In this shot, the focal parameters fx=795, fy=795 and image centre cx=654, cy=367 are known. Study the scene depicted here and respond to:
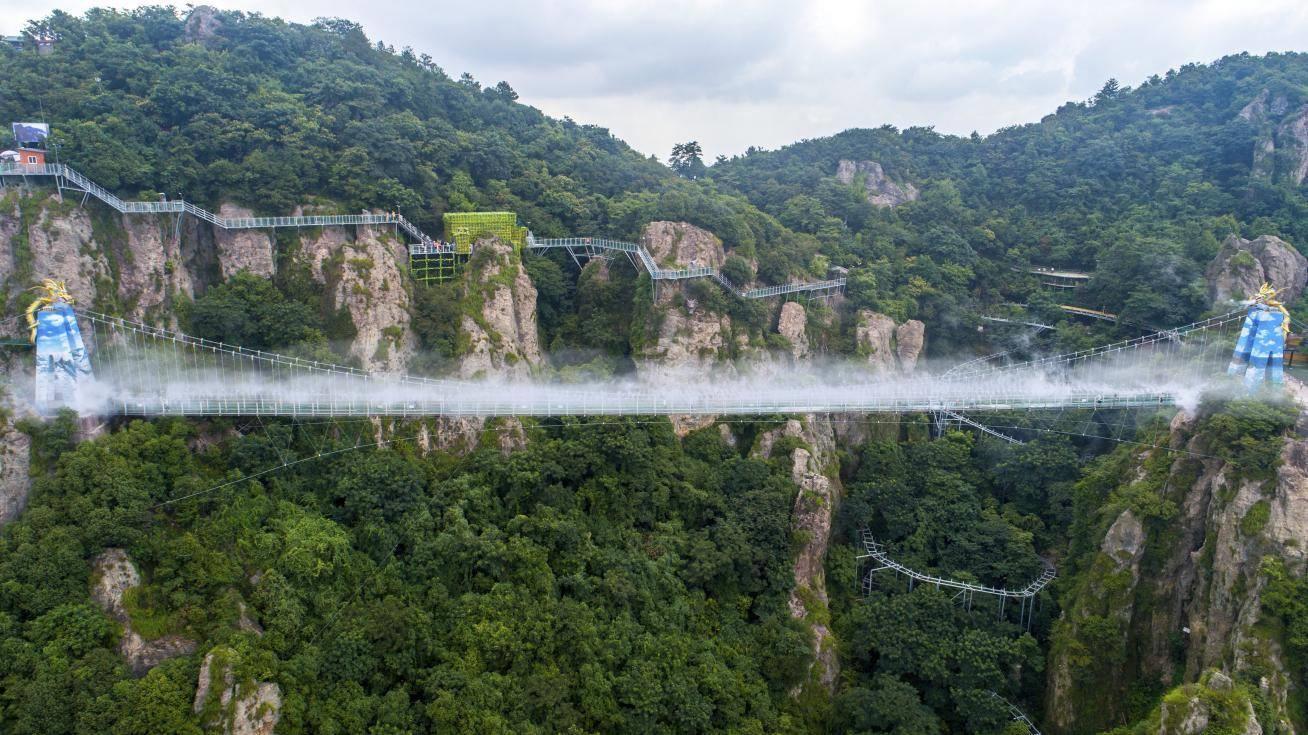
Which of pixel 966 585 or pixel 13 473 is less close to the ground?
pixel 13 473

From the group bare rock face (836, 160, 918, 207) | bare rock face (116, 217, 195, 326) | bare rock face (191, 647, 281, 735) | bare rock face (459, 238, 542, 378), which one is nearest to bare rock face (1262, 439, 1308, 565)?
bare rock face (459, 238, 542, 378)

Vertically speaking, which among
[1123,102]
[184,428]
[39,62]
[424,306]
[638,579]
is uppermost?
[1123,102]

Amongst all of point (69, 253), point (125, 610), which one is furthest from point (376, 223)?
point (125, 610)

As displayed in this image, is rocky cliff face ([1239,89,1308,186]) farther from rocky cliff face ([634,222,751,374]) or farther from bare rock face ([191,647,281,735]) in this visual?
bare rock face ([191,647,281,735])

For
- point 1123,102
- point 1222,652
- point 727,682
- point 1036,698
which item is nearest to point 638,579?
point 727,682

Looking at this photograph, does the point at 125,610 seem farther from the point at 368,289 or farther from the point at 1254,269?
the point at 1254,269

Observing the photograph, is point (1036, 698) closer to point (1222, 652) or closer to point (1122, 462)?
point (1222, 652)
